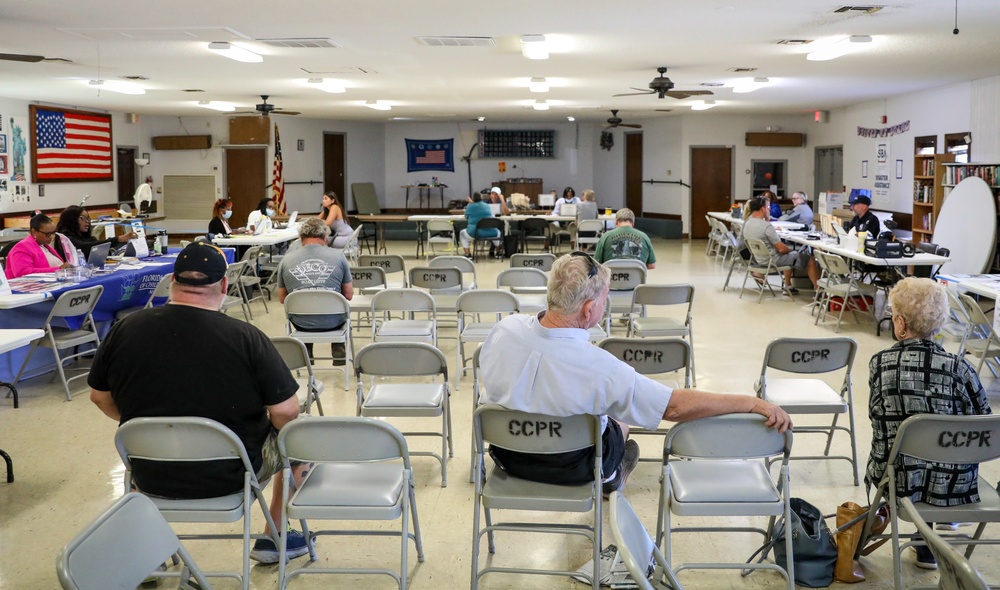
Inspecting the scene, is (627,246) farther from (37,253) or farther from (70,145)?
(70,145)

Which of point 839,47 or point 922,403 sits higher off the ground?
point 839,47

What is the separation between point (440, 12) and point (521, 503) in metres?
4.36

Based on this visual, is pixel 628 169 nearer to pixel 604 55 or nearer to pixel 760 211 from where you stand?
pixel 760 211

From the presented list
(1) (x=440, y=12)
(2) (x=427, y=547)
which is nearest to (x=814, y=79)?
(1) (x=440, y=12)

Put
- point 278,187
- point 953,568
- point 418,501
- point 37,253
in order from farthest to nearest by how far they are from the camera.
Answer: point 278,187 < point 37,253 < point 418,501 < point 953,568

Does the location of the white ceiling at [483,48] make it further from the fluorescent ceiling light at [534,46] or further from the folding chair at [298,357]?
the folding chair at [298,357]

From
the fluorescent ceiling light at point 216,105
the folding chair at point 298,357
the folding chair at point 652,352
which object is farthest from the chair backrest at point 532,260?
the fluorescent ceiling light at point 216,105

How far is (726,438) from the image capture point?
2.91 m

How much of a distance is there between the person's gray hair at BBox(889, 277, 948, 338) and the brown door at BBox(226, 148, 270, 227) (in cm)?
1624

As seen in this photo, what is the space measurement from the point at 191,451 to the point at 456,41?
558 centimetres

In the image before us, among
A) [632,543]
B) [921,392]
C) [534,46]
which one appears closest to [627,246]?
[534,46]

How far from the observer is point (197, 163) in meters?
18.2

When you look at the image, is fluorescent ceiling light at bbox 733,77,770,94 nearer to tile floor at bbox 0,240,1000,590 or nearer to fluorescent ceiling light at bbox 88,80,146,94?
tile floor at bbox 0,240,1000,590

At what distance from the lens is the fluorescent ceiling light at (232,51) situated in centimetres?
766
